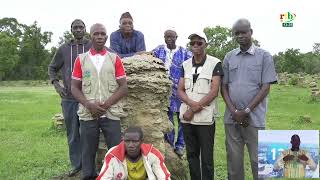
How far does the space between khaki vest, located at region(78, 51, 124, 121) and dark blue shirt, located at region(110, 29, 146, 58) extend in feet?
4.11

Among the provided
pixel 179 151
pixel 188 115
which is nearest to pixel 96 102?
pixel 188 115

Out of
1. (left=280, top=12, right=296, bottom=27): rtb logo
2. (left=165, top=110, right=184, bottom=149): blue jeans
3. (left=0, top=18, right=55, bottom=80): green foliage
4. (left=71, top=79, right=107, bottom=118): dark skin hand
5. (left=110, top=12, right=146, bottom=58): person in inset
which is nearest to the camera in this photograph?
(left=71, top=79, right=107, bottom=118): dark skin hand

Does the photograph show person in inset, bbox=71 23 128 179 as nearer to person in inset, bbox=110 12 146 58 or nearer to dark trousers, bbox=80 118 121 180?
dark trousers, bbox=80 118 121 180

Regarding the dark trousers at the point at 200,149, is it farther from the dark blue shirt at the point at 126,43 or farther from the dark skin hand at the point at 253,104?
the dark blue shirt at the point at 126,43

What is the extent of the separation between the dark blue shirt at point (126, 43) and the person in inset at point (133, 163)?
206cm

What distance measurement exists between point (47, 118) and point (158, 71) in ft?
35.7

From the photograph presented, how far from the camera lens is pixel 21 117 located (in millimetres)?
16578

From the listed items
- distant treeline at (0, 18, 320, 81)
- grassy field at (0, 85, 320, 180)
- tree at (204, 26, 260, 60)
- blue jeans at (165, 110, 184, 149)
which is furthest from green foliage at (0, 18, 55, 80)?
blue jeans at (165, 110, 184, 149)

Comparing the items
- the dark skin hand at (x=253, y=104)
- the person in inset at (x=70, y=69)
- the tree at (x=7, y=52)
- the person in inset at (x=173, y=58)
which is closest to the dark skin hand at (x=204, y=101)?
the dark skin hand at (x=253, y=104)

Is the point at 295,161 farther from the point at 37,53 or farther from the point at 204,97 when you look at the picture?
the point at 37,53

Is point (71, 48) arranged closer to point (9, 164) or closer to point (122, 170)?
point (122, 170)

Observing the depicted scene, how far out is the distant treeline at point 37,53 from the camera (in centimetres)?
4188

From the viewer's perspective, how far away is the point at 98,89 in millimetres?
5227

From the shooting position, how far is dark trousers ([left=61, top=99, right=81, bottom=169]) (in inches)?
247
